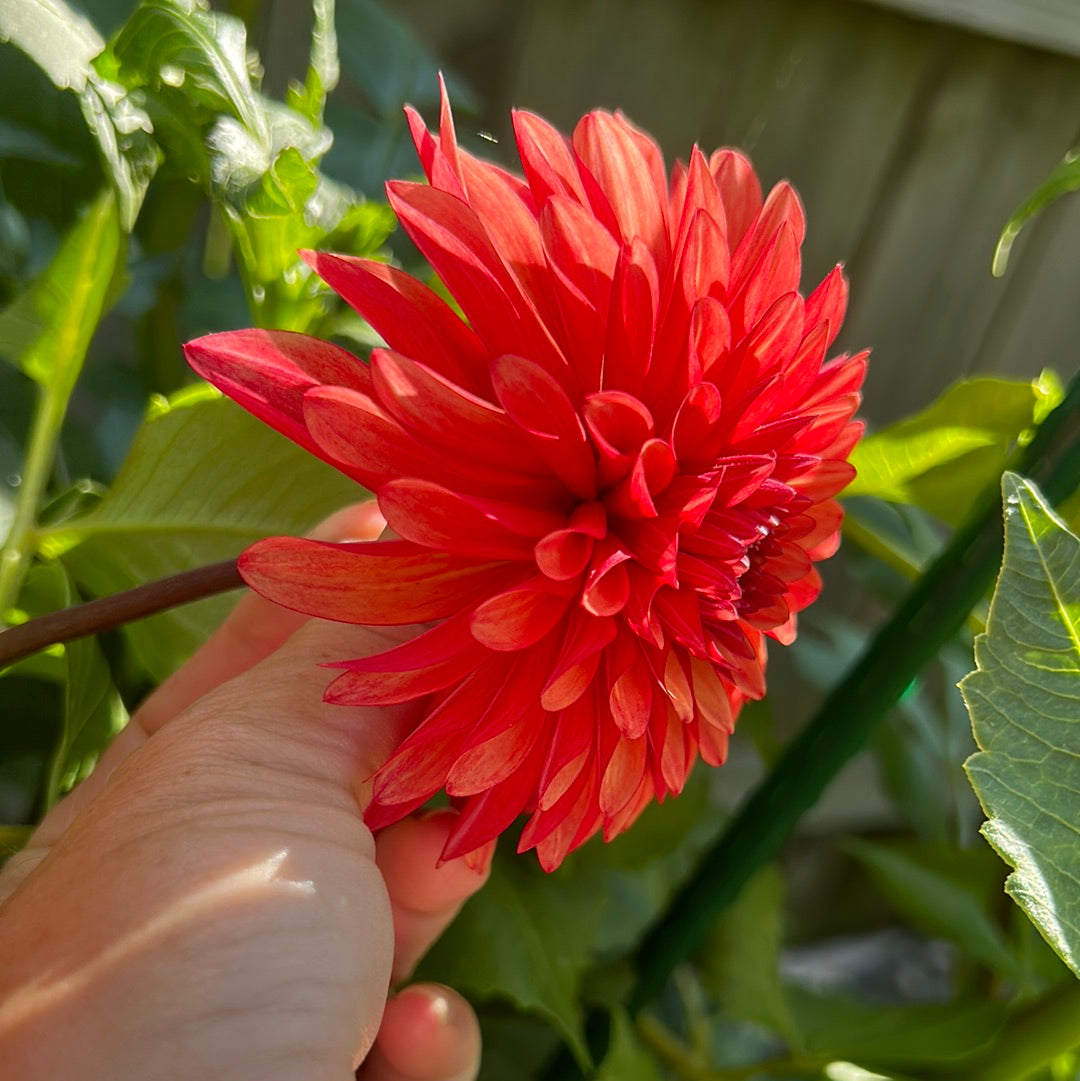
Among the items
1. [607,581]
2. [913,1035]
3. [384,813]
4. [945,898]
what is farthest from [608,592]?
[945,898]

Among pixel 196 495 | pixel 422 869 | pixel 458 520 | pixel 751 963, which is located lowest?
pixel 751 963

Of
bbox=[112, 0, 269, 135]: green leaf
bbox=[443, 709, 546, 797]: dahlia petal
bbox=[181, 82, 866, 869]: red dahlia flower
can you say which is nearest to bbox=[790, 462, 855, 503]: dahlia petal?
bbox=[181, 82, 866, 869]: red dahlia flower

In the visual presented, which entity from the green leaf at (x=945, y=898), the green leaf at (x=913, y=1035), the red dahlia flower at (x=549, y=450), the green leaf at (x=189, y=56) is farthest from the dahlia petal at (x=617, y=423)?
the green leaf at (x=945, y=898)

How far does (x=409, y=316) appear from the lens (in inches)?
12.9

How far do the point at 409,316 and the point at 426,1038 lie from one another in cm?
35

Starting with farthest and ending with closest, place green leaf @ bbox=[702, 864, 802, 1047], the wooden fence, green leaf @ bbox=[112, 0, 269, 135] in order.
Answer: the wooden fence
green leaf @ bbox=[702, 864, 802, 1047]
green leaf @ bbox=[112, 0, 269, 135]

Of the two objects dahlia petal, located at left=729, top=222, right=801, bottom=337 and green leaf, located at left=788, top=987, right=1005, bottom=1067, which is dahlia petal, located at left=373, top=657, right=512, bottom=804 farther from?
green leaf, located at left=788, top=987, right=1005, bottom=1067

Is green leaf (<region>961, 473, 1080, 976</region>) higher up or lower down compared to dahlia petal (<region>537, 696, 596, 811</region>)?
higher up

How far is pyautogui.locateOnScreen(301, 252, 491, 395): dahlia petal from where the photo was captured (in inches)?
12.8

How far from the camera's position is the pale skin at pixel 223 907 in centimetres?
34

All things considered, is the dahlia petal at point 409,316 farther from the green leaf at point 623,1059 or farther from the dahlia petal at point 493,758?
the green leaf at point 623,1059

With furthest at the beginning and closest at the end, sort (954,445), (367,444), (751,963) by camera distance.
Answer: (751,963)
(954,445)
(367,444)

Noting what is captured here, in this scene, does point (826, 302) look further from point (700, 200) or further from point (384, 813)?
point (384, 813)

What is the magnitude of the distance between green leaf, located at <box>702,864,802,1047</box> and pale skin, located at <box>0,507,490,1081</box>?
36 centimetres
